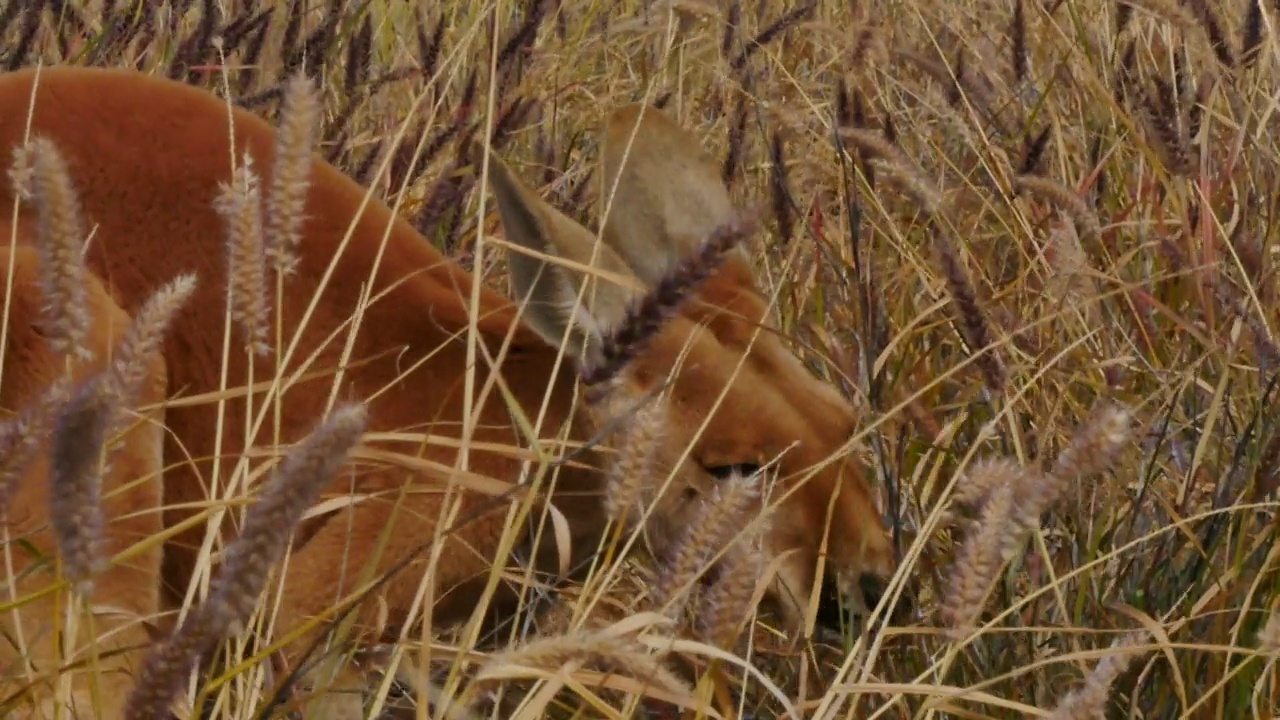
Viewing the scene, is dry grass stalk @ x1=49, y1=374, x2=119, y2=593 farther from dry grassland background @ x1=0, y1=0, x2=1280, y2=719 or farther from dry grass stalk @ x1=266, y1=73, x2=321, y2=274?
dry grass stalk @ x1=266, y1=73, x2=321, y2=274

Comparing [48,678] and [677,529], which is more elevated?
[48,678]

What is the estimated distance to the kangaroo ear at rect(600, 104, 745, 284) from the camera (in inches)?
134

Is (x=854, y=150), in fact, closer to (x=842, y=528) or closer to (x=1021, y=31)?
(x=1021, y=31)

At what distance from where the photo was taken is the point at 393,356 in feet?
11.2

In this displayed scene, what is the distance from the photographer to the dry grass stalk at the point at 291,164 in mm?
1997

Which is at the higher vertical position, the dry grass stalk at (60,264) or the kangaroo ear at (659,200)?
the dry grass stalk at (60,264)

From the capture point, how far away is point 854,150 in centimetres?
393

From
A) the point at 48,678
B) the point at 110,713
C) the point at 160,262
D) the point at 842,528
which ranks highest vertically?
the point at 48,678

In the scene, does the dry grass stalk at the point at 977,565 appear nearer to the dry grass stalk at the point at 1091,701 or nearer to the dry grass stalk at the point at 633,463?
the dry grass stalk at the point at 1091,701

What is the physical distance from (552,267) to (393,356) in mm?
567

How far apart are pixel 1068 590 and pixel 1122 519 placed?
13 cm

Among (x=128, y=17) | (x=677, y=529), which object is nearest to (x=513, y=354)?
(x=677, y=529)

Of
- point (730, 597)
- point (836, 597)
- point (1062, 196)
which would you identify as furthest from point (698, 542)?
point (1062, 196)

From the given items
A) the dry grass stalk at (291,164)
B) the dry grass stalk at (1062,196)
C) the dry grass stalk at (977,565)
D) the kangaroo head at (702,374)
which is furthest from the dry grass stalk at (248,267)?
the dry grass stalk at (1062,196)
